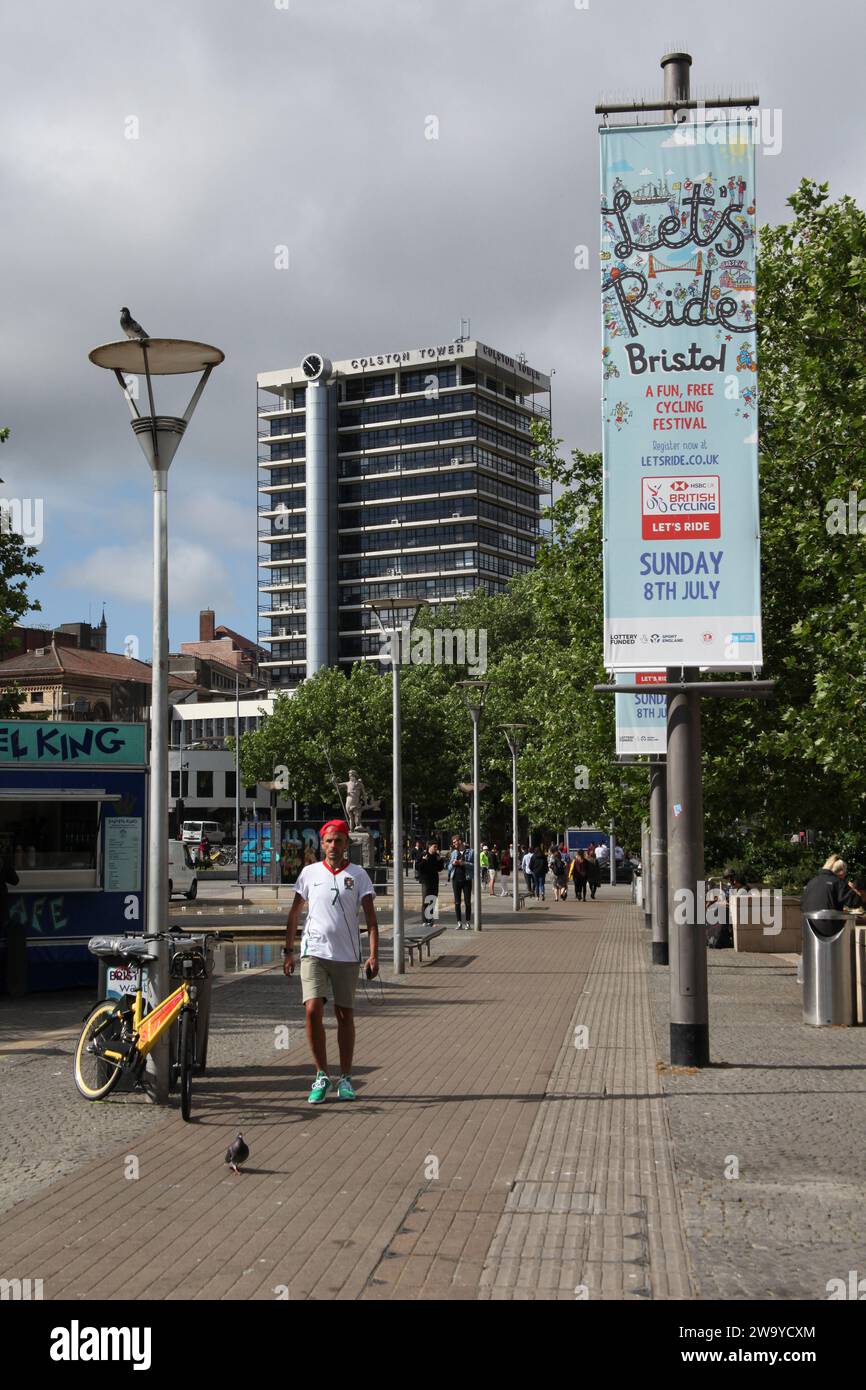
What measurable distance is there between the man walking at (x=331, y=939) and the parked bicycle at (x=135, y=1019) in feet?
2.28

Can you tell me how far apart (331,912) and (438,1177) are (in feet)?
7.93

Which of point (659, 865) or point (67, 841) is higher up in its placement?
point (67, 841)

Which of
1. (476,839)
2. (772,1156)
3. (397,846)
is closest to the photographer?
(772,1156)

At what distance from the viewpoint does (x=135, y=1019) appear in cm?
959

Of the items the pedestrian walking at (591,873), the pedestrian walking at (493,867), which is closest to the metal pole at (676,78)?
the pedestrian walking at (591,873)

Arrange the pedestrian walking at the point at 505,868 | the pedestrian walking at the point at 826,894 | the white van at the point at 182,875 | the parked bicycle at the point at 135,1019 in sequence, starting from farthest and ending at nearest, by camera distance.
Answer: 1. the pedestrian walking at the point at 505,868
2. the white van at the point at 182,875
3. the pedestrian walking at the point at 826,894
4. the parked bicycle at the point at 135,1019

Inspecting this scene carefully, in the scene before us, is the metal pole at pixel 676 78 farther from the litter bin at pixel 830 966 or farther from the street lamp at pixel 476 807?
the street lamp at pixel 476 807

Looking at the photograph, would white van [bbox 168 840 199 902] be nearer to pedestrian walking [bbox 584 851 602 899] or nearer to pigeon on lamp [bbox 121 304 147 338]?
pedestrian walking [bbox 584 851 602 899]

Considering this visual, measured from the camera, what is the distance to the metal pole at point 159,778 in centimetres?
955

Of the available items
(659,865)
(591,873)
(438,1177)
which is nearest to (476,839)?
(659,865)

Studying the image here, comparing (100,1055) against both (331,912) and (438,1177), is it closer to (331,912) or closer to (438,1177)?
(331,912)

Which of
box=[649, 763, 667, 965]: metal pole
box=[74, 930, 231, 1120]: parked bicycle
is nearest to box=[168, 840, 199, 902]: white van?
box=[649, 763, 667, 965]: metal pole

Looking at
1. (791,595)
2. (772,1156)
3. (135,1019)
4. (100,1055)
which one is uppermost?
(791,595)

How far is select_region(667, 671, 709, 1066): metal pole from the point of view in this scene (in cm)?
1090
